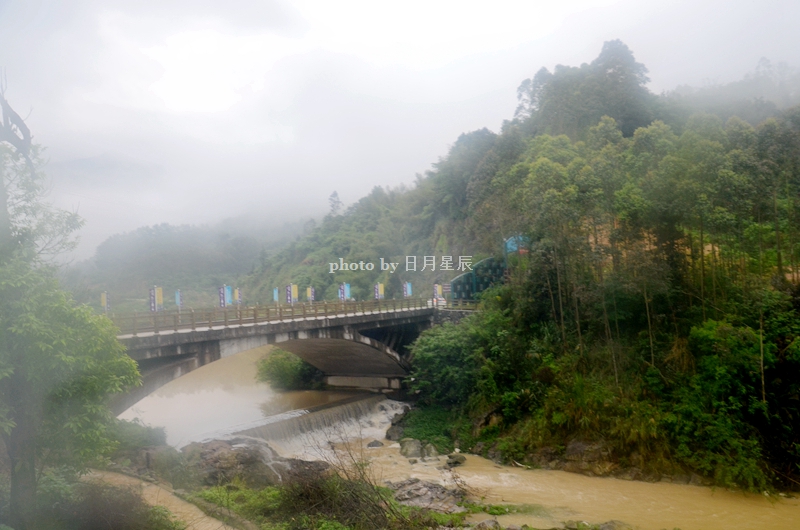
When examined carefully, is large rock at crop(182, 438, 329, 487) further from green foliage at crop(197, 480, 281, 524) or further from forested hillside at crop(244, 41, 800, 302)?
forested hillside at crop(244, 41, 800, 302)

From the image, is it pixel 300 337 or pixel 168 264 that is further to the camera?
pixel 168 264

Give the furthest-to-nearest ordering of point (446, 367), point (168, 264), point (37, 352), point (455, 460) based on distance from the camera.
→ point (168, 264), point (446, 367), point (455, 460), point (37, 352)

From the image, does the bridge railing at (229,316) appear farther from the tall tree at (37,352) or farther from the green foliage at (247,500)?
the green foliage at (247,500)

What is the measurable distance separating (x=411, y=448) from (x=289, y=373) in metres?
16.6

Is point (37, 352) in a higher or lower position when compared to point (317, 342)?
higher

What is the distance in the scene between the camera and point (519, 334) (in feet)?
80.7

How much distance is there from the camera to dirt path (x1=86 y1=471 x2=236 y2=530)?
1156 cm

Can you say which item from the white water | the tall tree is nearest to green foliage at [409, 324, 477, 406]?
the white water

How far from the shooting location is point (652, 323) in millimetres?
20547

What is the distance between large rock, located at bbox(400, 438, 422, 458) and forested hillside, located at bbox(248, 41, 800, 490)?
198cm

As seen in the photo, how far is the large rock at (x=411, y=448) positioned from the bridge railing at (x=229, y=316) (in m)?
6.94

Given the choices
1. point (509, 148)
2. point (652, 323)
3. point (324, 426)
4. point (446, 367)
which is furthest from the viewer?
point (509, 148)

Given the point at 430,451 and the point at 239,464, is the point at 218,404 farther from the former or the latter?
the point at 239,464

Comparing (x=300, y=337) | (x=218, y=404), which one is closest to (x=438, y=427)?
(x=300, y=337)
